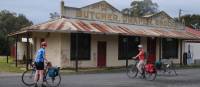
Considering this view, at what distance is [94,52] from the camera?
108 feet

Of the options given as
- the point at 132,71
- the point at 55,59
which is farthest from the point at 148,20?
the point at 132,71

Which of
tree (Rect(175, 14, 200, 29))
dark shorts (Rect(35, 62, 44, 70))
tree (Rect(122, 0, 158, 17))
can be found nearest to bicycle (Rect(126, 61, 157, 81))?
dark shorts (Rect(35, 62, 44, 70))

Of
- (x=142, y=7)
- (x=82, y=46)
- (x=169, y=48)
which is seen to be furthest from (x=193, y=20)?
(x=82, y=46)

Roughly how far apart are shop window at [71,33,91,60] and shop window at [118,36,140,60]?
11.0 ft

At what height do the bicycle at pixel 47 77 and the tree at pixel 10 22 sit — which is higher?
the tree at pixel 10 22

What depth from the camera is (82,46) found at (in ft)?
104

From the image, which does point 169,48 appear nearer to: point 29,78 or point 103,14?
point 103,14

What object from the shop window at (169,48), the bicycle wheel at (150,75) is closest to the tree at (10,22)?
the shop window at (169,48)

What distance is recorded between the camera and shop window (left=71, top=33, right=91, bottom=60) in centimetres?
3103

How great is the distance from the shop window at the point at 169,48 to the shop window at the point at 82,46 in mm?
10378

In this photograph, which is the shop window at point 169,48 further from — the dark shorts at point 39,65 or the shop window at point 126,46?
the dark shorts at point 39,65

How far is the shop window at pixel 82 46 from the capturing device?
31.0m

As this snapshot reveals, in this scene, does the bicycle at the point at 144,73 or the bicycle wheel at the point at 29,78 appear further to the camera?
the bicycle at the point at 144,73

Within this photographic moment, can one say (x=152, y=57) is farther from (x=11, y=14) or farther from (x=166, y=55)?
(x=11, y=14)
